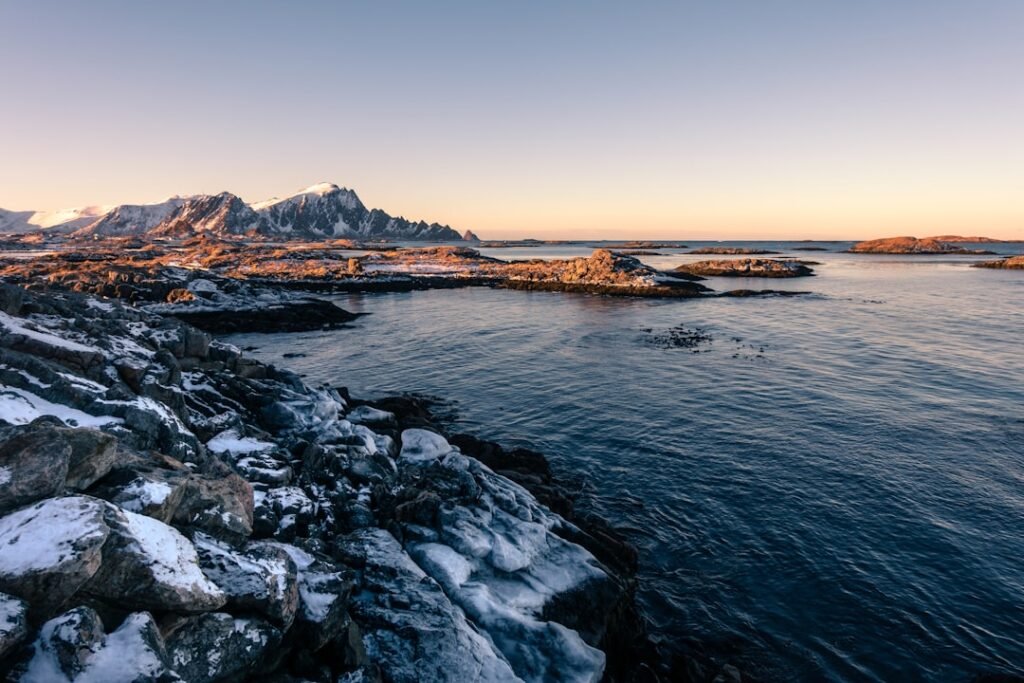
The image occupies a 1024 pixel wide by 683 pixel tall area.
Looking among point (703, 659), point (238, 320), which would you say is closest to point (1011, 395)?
point (703, 659)

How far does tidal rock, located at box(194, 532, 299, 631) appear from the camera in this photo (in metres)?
7.31

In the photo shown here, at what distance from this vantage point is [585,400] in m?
30.1

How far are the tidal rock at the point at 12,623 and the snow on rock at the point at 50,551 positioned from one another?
119mm

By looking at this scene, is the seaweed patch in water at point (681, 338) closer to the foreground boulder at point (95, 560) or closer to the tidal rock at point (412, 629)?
the tidal rock at point (412, 629)

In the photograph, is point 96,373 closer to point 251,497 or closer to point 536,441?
point 251,497

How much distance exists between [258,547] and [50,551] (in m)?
2.93

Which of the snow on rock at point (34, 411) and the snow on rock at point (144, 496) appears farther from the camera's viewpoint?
the snow on rock at point (34, 411)

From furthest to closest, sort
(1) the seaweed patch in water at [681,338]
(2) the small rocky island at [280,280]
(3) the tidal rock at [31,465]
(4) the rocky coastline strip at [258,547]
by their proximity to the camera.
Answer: (2) the small rocky island at [280,280], (1) the seaweed patch in water at [681,338], (3) the tidal rock at [31,465], (4) the rocky coastline strip at [258,547]

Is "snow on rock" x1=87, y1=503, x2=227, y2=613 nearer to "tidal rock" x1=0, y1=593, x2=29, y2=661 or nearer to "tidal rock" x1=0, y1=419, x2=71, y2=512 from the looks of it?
"tidal rock" x1=0, y1=593, x2=29, y2=661

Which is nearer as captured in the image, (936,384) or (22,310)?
(22,310)

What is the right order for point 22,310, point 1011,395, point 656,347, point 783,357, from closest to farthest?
point 22,310 < point 1011,395 < point 783,357 < point 656,347

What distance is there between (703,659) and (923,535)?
9.79 meters

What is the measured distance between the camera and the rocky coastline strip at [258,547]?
19.9 feet

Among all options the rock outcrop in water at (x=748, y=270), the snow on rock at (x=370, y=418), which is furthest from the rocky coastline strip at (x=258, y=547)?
the rock outcrop in water at (x=748, y=270)
